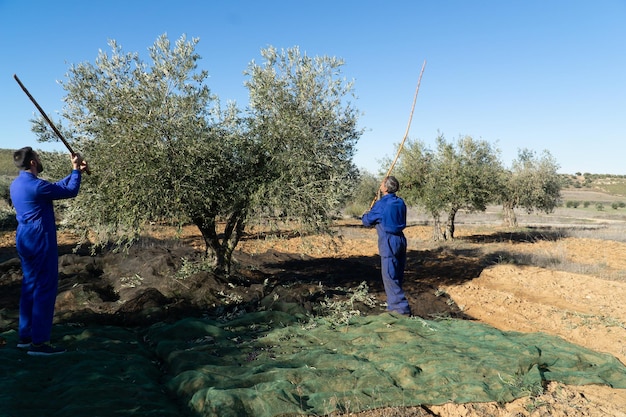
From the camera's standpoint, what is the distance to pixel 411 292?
34.3 feet

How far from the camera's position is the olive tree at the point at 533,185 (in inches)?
1259

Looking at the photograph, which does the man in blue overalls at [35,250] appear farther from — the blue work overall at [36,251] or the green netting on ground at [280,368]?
the green netting on ground at [280,368]

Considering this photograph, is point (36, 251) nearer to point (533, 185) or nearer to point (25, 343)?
point (25, 343)

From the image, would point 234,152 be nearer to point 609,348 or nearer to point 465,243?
point 609,348

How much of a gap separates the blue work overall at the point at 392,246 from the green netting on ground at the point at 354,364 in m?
0.63

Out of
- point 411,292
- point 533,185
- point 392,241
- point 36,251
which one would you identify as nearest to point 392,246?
point 392,241

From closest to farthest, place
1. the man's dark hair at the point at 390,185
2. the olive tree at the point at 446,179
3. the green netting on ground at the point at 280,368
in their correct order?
1. the green netting on ground at the point at 280,368
2. the man's dark hair at the point at 390,185
3. the olive tree at the point at 446,179

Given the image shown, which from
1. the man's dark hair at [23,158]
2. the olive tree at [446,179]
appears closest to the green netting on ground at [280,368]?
the man's dark hair at [23,158]

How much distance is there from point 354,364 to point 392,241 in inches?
120

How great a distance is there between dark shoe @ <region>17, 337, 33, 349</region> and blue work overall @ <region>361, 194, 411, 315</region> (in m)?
5.46

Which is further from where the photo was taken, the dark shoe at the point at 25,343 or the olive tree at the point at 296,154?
the olive tree at the point at 296,154

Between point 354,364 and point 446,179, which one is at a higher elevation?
point 446,179

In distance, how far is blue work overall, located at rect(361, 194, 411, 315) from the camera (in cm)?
765

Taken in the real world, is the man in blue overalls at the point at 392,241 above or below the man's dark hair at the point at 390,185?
below
